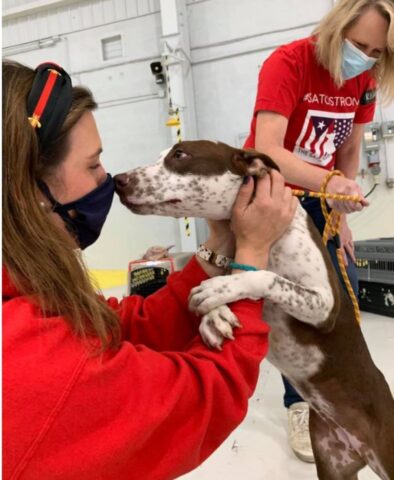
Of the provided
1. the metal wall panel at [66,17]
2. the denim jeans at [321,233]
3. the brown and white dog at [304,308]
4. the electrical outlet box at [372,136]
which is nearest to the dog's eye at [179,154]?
the brown and white dog at [304,308]

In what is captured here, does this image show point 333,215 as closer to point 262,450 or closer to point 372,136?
point 262,450

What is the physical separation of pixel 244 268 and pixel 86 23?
546 centimetres

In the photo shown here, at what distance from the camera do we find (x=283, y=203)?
4.09 ft

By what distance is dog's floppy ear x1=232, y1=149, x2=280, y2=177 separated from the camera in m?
1.34

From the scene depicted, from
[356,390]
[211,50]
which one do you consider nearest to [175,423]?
[356,390]

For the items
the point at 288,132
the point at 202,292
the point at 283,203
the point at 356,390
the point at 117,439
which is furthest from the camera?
→ the point at 288,132

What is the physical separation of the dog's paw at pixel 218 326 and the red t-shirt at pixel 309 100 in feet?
3.01

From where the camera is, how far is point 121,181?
131 cm

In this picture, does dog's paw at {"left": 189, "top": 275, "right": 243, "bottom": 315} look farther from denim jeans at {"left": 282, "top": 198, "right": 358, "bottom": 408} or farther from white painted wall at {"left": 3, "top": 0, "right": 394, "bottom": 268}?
white painted wall at {"left": 3, "top": 0, "right": 394, "bottom": 268}

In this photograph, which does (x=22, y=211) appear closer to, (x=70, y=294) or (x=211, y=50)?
(x=70, y=294)

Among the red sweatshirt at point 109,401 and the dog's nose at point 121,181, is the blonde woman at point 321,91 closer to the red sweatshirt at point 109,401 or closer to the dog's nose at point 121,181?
the dog's nose at point 121,181

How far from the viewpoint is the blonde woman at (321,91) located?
1.62 m

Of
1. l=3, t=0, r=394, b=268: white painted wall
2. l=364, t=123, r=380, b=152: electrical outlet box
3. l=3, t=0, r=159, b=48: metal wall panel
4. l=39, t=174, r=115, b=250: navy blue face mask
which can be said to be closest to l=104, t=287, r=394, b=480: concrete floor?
l=39, t=174, r=115, b=250: navy blue face mask

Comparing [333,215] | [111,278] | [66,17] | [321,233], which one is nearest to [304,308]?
[333,215]
